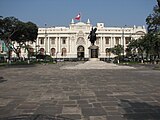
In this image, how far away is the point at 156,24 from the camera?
4259cm

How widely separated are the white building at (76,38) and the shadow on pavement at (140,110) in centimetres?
11359

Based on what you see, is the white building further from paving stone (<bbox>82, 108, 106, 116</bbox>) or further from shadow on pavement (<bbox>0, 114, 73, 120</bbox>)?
shadow on pavement (<bbox>0, 114, 73, 120</bbox>)

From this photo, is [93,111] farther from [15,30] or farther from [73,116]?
[15,30]

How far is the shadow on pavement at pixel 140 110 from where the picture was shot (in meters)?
6.51

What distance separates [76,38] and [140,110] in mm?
117352

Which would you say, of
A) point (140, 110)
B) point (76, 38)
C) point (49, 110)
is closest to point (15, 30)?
point (49, 110)

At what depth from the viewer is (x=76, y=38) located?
407 ft

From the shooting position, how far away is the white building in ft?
404

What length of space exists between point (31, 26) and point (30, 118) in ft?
183

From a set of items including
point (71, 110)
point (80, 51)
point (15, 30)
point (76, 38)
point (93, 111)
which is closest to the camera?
point (93, 111)

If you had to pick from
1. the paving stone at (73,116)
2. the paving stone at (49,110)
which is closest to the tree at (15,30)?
the paving stone at (49,110)

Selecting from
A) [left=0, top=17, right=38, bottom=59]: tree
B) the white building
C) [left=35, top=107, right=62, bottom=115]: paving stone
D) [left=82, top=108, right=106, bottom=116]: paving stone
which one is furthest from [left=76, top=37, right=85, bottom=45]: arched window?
[left=82, top=108, right=106, bottom=116]: paving stone

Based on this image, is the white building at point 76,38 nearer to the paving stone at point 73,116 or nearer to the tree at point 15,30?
the tree at point 15,30

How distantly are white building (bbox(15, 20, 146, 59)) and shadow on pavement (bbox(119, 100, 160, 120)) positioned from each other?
4472 inches
